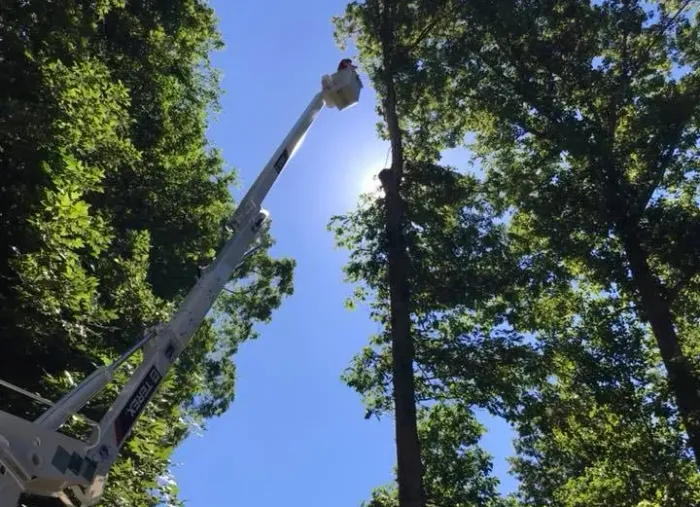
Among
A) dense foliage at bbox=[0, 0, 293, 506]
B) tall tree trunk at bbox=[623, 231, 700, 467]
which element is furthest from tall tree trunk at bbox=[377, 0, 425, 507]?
tall tree trunk at bbox=[623, 231, 700, 467]

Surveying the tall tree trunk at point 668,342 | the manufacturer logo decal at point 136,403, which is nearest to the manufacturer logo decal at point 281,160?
the manufacturer logo decal at point 136,403

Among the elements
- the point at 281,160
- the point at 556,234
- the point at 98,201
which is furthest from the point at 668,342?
the point at 98,201

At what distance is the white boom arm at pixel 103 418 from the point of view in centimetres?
341

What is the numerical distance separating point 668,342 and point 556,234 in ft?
11.0

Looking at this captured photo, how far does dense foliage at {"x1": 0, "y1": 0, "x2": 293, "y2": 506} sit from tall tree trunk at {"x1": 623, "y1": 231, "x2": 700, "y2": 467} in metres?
7.86

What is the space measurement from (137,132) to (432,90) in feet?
23.7

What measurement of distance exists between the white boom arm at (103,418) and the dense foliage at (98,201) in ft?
5.70

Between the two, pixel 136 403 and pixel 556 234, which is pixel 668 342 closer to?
pixel 556 234

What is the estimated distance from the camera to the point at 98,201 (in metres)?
10.4

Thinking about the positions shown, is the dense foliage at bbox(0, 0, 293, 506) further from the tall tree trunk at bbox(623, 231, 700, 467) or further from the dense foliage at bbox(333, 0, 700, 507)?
the tall tree trunk at bbox(623, 231, 700, 467)

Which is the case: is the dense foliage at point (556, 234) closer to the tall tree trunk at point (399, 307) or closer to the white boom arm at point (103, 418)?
the tall tree trunk at point (399, 307)

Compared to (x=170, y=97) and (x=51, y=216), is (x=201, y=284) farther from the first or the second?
(x=170, y=97)

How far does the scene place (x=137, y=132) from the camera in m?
12.0

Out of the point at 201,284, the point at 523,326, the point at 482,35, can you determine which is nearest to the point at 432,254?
the point at 523,326
